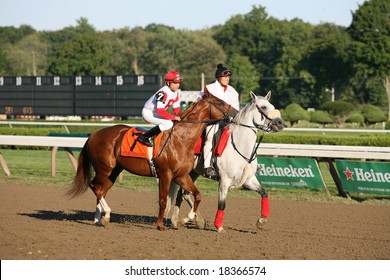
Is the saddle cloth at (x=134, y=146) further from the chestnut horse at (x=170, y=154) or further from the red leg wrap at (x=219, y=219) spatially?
the red leg wrap at (x=219, y=219)

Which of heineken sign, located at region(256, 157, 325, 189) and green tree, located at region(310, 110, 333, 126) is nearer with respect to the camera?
heineken sign, located at region(256, 157, 325, 189)

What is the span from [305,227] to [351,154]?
3079mm

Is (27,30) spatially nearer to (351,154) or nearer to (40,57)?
(40,57)

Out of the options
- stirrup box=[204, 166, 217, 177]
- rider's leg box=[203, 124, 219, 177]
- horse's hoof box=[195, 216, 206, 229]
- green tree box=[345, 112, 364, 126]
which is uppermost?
rider's leg box=[203, 124, 219, 177]

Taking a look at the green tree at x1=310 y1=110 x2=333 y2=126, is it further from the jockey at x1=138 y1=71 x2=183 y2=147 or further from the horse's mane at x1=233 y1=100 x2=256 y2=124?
the jockey at x1=138 y1=71 x2=183 y2=147

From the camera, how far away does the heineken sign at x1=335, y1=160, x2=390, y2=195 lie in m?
11.2

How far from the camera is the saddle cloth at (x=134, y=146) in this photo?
8.30m

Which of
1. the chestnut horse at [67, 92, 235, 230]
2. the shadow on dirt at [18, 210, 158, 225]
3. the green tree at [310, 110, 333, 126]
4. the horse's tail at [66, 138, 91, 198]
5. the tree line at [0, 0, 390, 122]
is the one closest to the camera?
the chestnut horse at [67, 92, 235, 230]

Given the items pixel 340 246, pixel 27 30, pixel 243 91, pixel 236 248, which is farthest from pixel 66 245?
pixel 27 30

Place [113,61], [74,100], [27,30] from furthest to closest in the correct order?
1. [27,30]
2. [113,61]
3. [74,100]

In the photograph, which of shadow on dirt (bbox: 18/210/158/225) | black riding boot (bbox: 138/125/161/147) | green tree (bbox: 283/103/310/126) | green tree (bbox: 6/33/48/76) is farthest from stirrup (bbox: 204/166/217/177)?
green tree (bbox: 6/33/48/76)

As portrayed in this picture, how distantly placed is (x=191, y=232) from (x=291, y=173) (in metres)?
4.46

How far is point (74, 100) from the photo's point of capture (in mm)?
23844

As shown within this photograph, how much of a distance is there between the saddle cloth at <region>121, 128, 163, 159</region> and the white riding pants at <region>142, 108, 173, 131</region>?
12 centimetres
